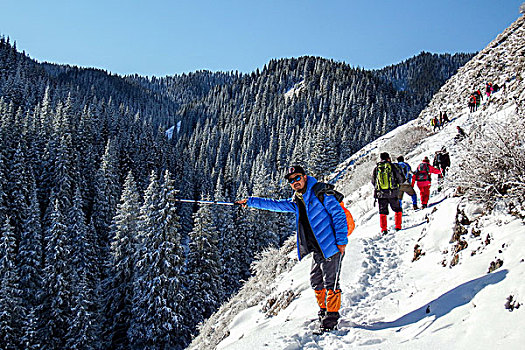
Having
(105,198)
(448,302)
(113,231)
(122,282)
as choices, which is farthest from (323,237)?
(105,198)

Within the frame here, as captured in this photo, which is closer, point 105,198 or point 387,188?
point 387,188

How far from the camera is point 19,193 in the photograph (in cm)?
3875

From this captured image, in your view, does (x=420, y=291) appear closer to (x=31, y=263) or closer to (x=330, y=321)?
(x=330, y=321)

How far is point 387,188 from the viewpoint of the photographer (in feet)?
31.0

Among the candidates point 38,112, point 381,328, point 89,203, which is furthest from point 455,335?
point 38,112

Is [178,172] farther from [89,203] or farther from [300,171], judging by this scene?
[300,171]

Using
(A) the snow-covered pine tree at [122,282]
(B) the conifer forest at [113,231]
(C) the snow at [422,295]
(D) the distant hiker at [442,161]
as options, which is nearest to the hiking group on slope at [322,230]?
(C) the snow at [422,295]

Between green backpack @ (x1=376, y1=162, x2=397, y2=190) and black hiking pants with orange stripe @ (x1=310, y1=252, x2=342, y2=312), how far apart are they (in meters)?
4.63

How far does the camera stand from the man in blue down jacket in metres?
5.37

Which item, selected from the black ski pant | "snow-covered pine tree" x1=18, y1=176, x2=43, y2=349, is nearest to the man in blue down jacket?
the black ski pant

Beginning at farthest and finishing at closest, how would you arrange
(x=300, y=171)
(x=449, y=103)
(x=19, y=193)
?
1. (x=19, y=193)
2. (x=449, y=103)
3. (x=300, y=171)

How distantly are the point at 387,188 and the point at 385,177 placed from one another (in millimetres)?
318

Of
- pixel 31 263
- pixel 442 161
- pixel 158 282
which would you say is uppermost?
pixel 442 161

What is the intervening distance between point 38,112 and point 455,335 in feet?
223
